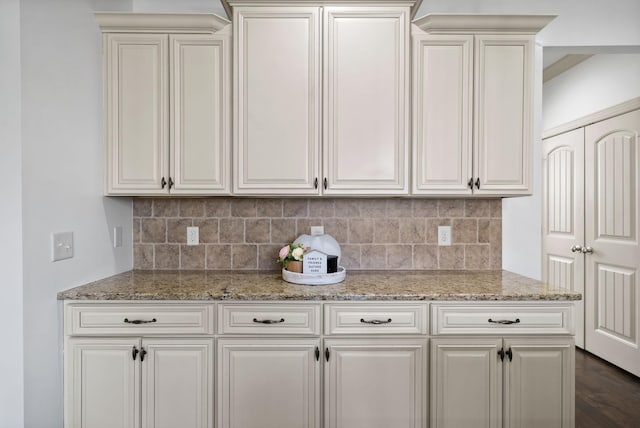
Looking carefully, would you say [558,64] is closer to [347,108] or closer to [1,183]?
[347,108]

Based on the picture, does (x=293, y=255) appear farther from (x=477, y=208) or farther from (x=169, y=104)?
(x=477, y=208)

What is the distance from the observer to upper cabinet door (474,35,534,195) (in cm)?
194

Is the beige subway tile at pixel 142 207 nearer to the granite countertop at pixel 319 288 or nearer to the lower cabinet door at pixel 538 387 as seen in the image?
the granite countertop at pixel 319 288

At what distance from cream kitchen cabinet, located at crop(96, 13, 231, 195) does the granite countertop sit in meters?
0.51

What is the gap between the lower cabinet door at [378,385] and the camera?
5.42 ft

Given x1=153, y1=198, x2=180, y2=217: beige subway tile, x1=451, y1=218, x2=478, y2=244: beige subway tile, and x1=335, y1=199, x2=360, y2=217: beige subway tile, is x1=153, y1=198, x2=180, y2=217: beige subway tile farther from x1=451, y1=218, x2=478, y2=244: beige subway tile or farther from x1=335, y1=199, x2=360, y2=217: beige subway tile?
x1=451, y1=218, x2=478, y2=244: beige subway tile

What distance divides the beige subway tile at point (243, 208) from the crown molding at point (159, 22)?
951 mm

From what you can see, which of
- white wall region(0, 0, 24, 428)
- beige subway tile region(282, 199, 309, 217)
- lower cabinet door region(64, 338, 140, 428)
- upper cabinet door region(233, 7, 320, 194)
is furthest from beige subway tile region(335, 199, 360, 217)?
white wall region(0, 0, 24, 428)

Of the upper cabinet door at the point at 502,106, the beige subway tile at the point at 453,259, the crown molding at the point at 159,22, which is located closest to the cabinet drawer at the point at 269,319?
the beige subway tile at the point at 453,259

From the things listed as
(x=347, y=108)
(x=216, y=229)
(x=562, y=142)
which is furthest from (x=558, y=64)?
(x=216, y=229)

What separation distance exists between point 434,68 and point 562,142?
7.66ft

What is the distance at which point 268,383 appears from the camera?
1651 mm

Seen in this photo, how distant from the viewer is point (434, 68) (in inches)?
76.2

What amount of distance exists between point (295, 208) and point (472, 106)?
1.14 m
